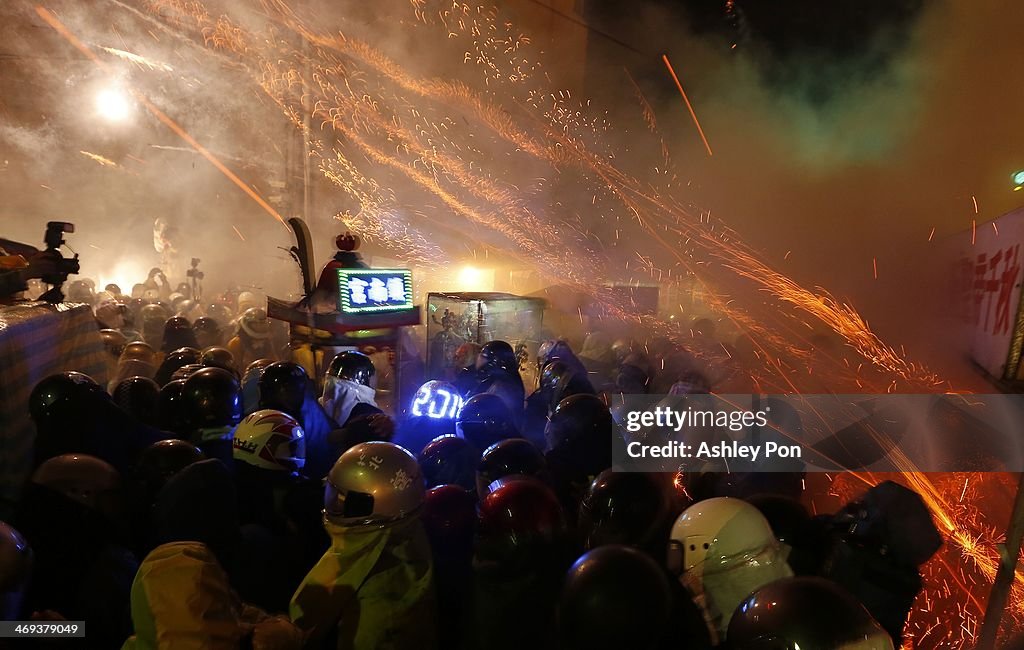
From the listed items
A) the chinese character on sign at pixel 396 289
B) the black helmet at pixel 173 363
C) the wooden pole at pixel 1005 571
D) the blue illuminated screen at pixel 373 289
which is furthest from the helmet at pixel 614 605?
the chinese character on sign at pixel 396 289

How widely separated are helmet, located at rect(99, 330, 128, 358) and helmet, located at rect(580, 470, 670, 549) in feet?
21.3

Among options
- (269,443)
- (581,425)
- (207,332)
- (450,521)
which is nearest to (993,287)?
(581,425)

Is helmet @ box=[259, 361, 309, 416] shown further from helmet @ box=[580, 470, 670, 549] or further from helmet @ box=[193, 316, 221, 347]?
helmet @ box=[193, 316, 221, 347]

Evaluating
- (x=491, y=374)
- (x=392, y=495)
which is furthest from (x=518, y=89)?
(x=392, y=495)

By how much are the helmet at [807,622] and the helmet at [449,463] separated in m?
1.83

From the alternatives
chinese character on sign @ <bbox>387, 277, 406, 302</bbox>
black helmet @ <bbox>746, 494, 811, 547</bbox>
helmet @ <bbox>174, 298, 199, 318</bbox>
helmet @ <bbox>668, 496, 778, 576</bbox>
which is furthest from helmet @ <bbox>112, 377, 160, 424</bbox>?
helmet @ <bbox>174, 298, 199, 318</bbox>

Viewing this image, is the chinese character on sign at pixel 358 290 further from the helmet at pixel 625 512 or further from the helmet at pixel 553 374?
the helmet at pixel 625 512

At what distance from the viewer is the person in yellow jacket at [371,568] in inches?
85.5

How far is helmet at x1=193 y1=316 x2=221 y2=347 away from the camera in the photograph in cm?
812

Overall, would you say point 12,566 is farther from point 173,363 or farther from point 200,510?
point 173,363

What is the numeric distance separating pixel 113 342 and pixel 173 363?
2.05 meters

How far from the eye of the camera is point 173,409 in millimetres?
4004

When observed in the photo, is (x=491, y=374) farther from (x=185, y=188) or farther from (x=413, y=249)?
(x=185, y=188)

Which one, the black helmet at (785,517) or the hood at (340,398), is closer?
the black helmet at (785,517)
